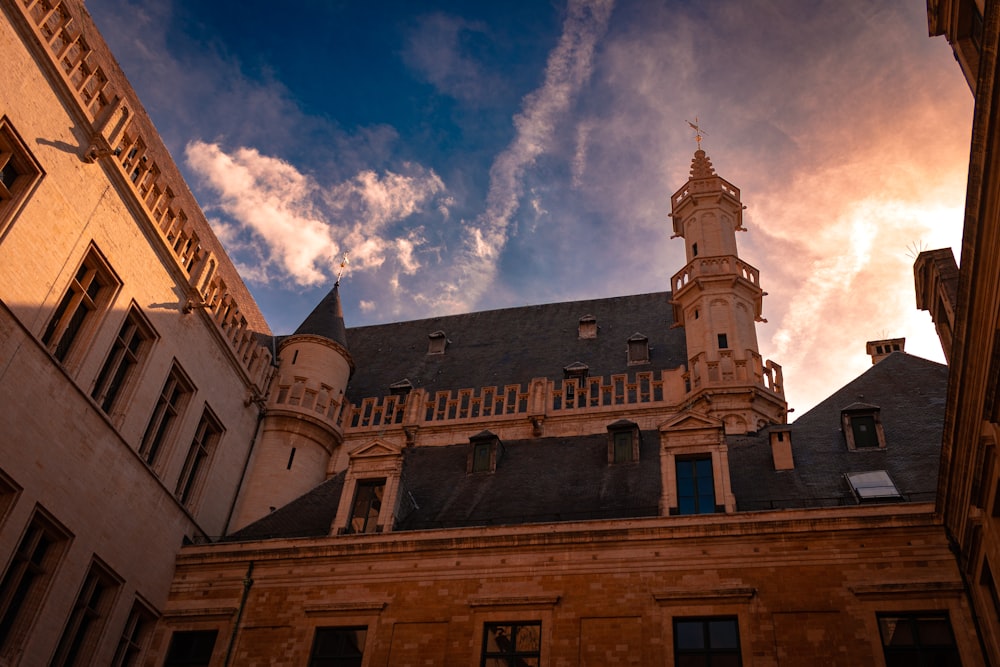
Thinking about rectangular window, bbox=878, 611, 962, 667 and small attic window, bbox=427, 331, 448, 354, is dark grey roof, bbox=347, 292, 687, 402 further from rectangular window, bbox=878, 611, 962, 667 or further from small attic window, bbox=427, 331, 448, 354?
rectangular window, bbox=878, 611, 962, 667

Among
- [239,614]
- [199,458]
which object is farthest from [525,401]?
[239,614]

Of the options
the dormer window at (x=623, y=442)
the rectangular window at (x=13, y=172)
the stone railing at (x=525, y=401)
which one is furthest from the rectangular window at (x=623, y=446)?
the rectangular window at (x=13, y=172)

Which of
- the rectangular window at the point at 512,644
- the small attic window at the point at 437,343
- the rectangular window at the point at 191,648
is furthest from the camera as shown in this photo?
the small attic window at the point at 437,343

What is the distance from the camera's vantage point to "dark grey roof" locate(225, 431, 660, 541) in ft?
60.4

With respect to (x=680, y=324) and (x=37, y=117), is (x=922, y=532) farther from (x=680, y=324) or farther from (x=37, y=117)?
(x=37, y=117)

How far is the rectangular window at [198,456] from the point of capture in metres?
20.1

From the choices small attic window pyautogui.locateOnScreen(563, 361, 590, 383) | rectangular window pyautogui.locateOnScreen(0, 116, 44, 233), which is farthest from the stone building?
small attic window pyautogui.locateOnScreen(563, 361, 590, 383)

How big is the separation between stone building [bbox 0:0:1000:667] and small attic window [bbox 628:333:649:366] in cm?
299

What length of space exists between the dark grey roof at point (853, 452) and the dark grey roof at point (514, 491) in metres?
2.10

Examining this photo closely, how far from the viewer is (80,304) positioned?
16672mm

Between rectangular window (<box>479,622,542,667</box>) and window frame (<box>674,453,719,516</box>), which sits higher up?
window frame (<box>674,453,719,516</box>)

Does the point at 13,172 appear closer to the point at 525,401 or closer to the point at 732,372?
the point at 525,401

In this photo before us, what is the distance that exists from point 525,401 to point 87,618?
12611mm

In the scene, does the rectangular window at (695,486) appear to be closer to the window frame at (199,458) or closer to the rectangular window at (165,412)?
the window frame at (199,458)
